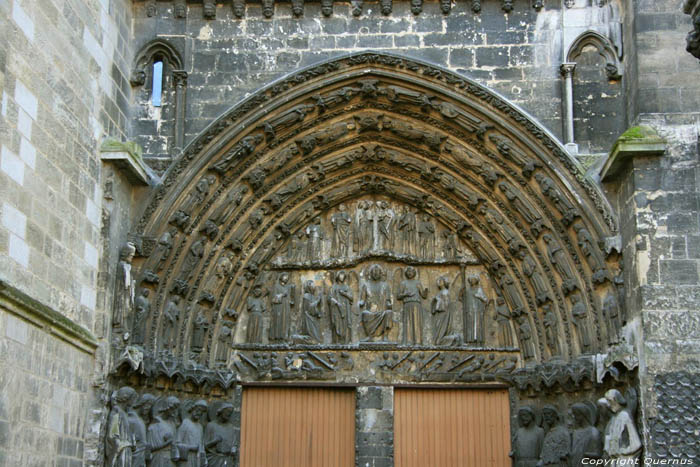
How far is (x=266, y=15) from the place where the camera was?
37.1 feet

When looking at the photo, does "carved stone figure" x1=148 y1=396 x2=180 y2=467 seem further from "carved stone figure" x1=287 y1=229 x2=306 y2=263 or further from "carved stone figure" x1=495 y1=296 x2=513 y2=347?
"carved stone figure" x1=495 y1=296 x2=513 y2=347

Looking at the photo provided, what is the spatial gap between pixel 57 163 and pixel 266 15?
3342 millimetres

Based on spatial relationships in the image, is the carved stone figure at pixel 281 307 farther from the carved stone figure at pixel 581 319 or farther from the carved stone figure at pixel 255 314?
the carved stone figure at pixel 581 319

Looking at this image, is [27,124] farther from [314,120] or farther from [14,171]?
[314,120]

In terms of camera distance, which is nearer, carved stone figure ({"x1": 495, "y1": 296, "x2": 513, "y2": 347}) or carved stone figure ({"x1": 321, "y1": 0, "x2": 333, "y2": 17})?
carved stone figure ({"x1": 321, "y1": 0, "x2": 333, "y2": 17})

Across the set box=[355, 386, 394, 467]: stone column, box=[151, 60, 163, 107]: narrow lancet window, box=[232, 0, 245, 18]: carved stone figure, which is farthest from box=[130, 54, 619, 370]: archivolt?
box=[355, 386, 394, 467]: stone column

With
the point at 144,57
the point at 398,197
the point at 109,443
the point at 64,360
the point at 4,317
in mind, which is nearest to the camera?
the point at 4,317

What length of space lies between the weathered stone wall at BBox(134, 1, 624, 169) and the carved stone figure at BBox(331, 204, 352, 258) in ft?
6.30

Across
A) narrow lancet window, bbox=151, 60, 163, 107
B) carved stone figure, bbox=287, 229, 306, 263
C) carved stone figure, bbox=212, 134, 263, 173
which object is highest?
narrow lancet window, bbox=151, 60, 163, 107

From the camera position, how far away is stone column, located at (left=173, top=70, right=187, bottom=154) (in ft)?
35.9

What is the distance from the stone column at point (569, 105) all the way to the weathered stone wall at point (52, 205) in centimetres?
482

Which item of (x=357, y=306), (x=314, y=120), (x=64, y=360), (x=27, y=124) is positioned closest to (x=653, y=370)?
(x=357, y=306)

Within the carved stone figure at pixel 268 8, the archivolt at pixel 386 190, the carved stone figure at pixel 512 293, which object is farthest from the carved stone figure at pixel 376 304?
the carved stone figure at pixel 268 8

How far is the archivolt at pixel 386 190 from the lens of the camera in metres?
10.6
